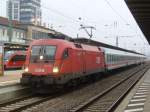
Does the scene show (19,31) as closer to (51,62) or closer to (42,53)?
(42,53)

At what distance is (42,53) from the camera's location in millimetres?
19219

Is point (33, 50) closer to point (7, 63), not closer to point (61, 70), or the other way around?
point (61, 70)

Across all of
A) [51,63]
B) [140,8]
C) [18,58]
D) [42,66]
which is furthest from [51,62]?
[18,58]

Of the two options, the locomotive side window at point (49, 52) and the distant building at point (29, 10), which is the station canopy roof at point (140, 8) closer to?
the locomotive side window at point (49, 52)

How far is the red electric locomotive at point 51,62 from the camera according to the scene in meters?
18.2

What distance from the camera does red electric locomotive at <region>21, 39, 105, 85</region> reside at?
59.8 feet

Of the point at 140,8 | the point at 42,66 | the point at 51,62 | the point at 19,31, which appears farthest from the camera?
the point at 19,31

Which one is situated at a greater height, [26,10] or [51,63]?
[26,10]

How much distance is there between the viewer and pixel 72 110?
46.9 ft

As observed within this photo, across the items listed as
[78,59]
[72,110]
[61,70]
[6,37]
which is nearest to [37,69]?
[61,70]

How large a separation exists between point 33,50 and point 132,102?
18.6 feet

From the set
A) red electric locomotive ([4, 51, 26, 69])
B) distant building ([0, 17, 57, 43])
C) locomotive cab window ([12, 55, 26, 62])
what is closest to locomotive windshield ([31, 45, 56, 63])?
red electric locomotive ([4, 51, 26, 69])

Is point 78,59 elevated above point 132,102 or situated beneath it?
elevated above

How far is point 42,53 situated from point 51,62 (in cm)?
83
